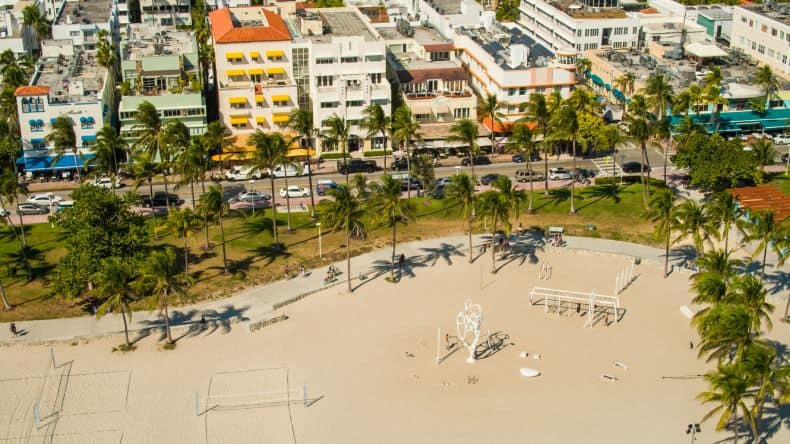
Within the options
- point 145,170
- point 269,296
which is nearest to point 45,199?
point 145,170

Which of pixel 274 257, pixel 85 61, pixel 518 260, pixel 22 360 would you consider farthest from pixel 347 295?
pixel 85 61

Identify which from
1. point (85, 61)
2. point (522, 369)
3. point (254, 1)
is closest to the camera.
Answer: point (522, 369)

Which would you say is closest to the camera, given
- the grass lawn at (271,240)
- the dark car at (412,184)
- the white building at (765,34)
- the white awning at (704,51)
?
the grass lawn at (271,240)

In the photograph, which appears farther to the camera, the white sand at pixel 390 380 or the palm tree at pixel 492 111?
the palm tree at pixel 492 111

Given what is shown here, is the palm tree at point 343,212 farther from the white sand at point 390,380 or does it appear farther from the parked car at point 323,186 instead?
the parked car at point 323,186

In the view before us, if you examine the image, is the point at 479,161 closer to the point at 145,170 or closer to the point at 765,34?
the point at 145,170

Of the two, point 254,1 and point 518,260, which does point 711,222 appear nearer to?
point 518,260

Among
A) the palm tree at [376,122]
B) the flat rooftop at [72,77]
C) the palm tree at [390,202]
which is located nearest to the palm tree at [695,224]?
the palm tree at [390,202]
